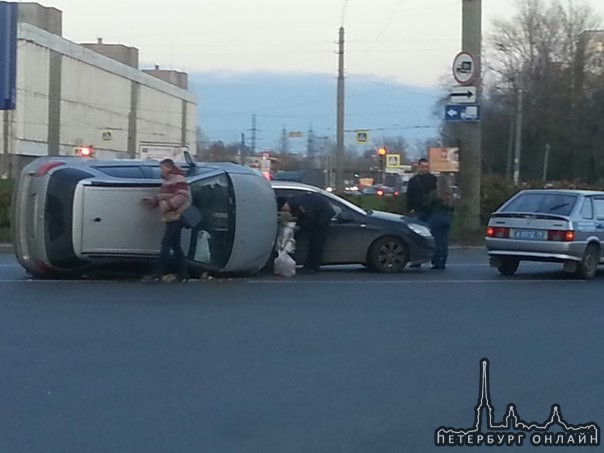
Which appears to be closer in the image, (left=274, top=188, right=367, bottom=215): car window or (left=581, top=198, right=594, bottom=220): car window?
(left=274, top=188, right=367, bottom=215): car window

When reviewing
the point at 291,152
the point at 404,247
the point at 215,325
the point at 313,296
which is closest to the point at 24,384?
the point at 215,325

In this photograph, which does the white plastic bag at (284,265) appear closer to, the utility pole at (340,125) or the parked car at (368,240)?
the parked car at (368,240)

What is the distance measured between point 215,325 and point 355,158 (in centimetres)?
10512

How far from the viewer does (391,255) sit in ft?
65.2

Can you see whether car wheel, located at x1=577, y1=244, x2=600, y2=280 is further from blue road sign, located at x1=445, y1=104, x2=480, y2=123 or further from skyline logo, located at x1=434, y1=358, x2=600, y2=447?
skyline logo, located at x1=434, y1=358, x2=600, y2=447

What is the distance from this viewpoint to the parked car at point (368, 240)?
19562 mm

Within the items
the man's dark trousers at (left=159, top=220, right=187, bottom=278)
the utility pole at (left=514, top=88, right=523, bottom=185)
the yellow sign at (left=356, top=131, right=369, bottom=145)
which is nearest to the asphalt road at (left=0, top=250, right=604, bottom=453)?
the man's dark trousers at (left=159, top=220, right=187, bottom=278)

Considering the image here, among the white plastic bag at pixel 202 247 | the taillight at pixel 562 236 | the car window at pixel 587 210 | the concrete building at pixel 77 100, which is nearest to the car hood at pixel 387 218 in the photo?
the taillight at pixel 562 236

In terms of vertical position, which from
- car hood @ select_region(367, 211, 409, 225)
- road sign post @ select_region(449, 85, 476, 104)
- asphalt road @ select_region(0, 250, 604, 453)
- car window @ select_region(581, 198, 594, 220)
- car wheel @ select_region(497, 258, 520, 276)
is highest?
road sign post @ select_region(449, 85, 476, 104)

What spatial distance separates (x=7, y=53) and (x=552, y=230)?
60.9 feet

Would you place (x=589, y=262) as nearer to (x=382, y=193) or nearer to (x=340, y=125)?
(x=382, y=193)

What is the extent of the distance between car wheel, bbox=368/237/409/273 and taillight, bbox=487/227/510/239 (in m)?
1.40

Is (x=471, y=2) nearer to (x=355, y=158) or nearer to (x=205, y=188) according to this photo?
(x=205, y=188)

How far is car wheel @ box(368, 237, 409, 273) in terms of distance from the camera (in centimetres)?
1983
